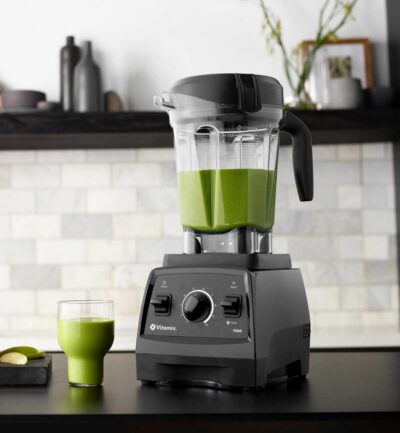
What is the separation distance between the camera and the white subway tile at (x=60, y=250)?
3166mm

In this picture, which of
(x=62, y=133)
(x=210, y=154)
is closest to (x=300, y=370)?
(x=210, y=154)

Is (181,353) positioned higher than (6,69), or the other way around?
(6,69)

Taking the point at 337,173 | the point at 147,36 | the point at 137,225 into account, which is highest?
the point at 147,36

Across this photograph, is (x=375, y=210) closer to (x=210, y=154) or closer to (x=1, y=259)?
(x=1, y=259)

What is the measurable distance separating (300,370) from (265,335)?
0.12 metres

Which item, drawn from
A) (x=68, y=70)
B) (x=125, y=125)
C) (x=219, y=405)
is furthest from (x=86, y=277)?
(x=219, y=405)

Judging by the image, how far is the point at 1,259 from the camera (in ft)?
10.4

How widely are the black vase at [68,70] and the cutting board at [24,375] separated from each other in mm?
→ 2094

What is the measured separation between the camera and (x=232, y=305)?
3.45ft

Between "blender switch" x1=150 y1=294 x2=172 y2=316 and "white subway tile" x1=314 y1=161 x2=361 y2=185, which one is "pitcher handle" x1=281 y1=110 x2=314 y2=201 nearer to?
"blender switch" x1=150 y1=294 x2=172 y2=316

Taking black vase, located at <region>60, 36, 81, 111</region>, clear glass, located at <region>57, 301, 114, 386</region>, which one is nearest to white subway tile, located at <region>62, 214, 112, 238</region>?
black vase, located at <region>60, 36, 81, 111</region>

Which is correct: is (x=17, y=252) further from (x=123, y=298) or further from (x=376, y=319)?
(x=376, y=319)

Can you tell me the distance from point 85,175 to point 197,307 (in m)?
2.19

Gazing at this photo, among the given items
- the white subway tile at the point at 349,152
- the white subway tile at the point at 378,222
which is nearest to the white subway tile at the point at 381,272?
the white subway tile at the point at 378,222
